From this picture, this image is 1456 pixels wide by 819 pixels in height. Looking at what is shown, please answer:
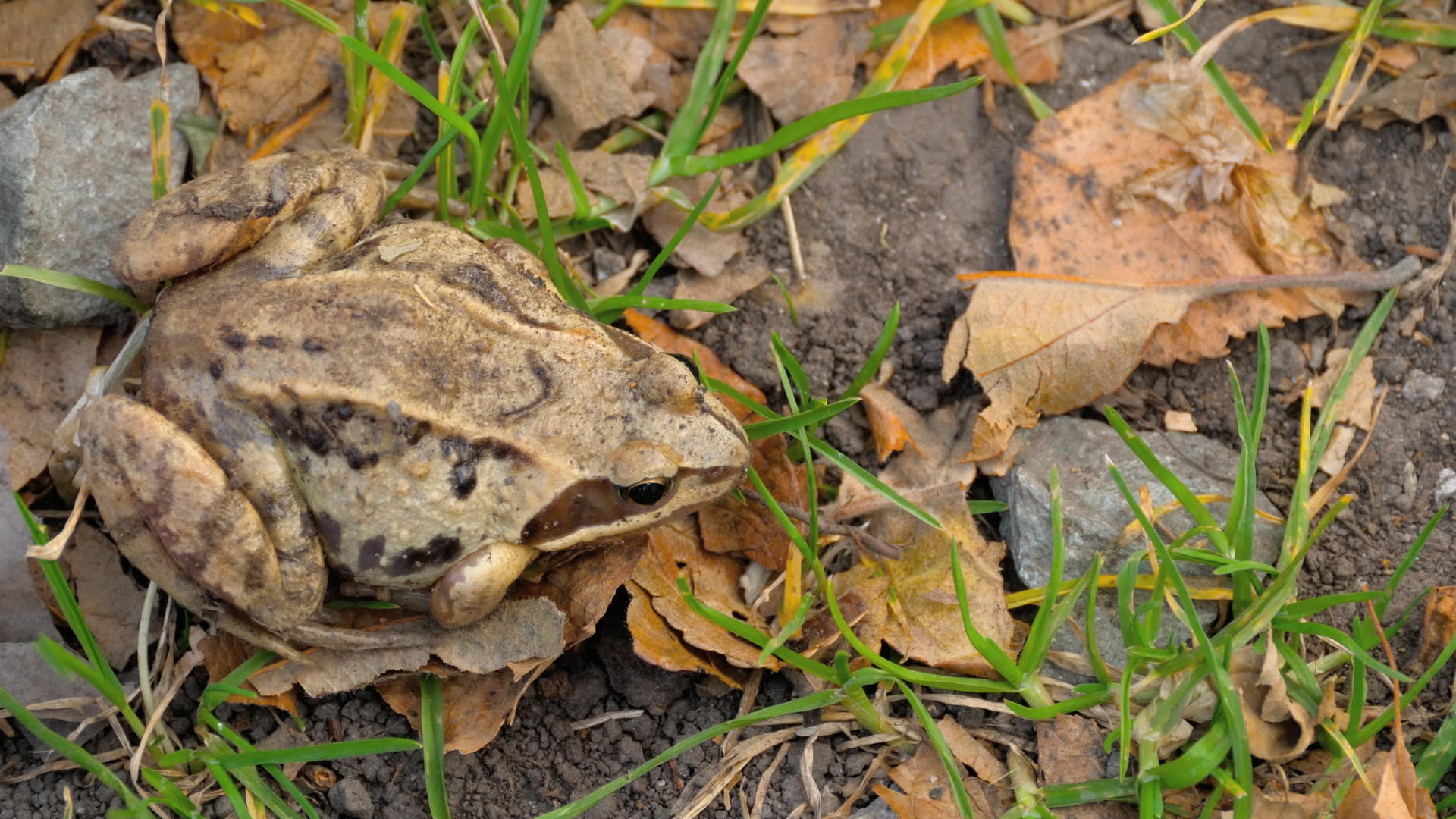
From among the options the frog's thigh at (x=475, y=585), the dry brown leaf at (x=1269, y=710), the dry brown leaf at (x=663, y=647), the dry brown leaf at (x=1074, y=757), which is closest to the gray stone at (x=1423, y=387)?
the dry brown leaf at (x=1269, y=710)

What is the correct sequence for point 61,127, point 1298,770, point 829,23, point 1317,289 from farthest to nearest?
point 829,23, point 1317,289, point 61,127, point 1298,770

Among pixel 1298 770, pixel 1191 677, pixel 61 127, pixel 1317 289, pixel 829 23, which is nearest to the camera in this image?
pixel 1191 677

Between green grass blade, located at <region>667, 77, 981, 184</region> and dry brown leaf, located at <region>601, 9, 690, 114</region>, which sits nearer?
green grass blade, located at <region>667, 77, 981, 184</region>

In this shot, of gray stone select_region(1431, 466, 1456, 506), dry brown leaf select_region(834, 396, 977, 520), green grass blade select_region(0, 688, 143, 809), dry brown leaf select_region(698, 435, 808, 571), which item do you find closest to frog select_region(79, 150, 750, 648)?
dry brown leaf select_region(698, 435, 808, 571)

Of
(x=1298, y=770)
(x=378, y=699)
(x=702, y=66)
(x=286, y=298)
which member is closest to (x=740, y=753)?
(x=378, y=699)

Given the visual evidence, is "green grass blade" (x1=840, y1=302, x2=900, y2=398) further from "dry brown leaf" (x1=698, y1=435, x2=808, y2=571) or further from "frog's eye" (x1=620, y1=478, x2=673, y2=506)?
"frog's eye" (x1=620, y1=478, x2=673, y2=506)

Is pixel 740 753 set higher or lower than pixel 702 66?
lower

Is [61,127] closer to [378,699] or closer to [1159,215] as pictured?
[378,699]
